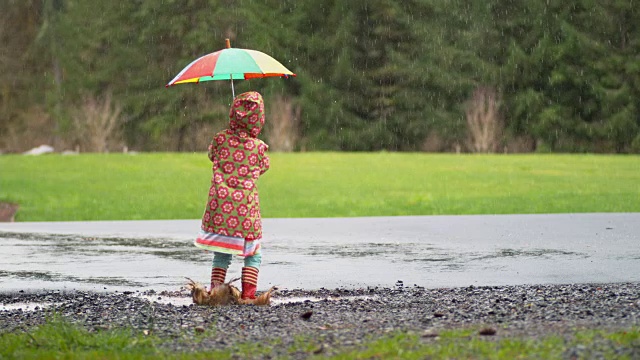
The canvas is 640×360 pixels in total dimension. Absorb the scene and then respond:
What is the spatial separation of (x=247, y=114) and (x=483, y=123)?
32971 mm

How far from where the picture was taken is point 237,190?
7391 millimetres

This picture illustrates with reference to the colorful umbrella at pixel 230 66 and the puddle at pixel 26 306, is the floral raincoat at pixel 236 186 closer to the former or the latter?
the colorful umbrella at pixel 230 66

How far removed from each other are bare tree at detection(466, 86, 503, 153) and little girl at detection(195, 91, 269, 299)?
32.1 metres

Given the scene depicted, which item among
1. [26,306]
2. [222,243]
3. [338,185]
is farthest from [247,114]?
[338,185]

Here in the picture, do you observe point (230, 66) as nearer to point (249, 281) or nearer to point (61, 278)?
point (249, 281)

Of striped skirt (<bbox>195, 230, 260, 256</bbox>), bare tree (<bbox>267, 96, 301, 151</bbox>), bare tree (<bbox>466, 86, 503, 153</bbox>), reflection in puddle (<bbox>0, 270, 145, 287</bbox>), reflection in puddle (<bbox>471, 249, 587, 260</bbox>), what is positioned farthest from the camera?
bare tree (<bbox>466, 86, 503, 153</bbox>)

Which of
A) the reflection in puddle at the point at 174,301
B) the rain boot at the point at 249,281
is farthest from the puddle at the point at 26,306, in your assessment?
the rain boot at the point at 249,281

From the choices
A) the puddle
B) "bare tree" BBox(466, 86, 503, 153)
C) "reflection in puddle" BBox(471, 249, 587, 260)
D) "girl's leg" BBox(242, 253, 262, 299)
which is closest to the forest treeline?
"bare tree" BBox(466, 86, 503, 153)

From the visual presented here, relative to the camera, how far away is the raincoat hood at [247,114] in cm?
742

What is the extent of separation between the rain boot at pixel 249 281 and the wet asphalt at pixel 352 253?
1031 mm

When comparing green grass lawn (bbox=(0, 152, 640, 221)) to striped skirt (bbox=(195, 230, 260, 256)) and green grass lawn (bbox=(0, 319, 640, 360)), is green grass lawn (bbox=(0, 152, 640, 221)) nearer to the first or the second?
striped skirt (bbox=(195, 230, 260, 256))

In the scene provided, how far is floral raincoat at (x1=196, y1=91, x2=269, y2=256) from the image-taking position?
7.36 m

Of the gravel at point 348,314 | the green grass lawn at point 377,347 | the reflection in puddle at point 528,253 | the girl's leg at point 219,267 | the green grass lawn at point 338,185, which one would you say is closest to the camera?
A: the green grass lawn at point 377,347

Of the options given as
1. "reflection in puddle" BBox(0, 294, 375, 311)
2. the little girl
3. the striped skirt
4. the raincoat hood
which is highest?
the raincoat hood
